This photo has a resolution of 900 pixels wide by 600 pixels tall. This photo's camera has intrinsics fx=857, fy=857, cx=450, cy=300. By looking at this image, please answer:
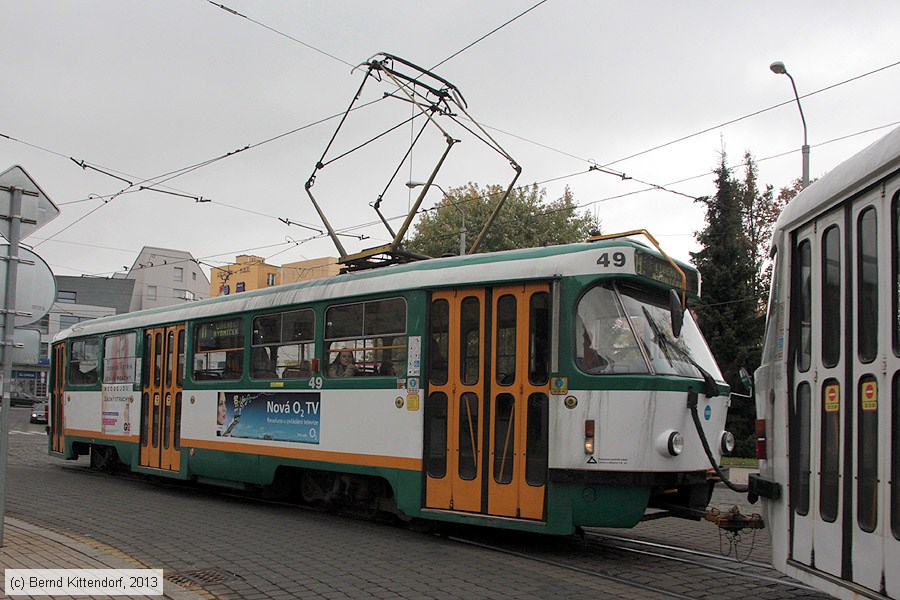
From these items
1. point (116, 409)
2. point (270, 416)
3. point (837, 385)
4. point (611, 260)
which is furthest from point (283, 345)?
point (837, 385)

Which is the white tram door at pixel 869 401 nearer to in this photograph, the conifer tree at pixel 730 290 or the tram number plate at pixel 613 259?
the tram number plate at pixel 613 259

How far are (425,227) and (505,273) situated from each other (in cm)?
3281

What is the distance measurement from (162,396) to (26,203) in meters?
6.25

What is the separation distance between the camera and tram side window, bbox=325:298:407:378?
938 cm

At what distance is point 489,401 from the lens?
8383 mm

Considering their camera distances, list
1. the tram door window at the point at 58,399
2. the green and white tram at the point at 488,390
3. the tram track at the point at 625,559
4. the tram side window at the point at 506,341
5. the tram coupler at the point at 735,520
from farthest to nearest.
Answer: the tram door window at the point at 58,399
the tram side window at the point at 506,341
the green and white tram at the point at 488,390
the tram track at the point at 625,559
the tram coupler at the point at 735,520

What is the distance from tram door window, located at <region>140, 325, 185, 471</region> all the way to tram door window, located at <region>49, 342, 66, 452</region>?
3768 millimetres

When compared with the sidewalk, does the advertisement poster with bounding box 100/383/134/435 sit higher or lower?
higher

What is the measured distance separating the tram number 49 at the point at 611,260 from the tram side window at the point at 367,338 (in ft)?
7.65

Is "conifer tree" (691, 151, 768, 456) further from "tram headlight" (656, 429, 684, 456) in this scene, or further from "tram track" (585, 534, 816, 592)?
"tram headlight" (656, 429, 684, 456)

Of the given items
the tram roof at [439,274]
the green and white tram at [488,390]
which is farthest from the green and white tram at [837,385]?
the tram roof at [439,274]

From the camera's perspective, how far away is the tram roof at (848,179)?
4777 millimetres

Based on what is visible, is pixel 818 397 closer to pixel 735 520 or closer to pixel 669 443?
pixel 735 520

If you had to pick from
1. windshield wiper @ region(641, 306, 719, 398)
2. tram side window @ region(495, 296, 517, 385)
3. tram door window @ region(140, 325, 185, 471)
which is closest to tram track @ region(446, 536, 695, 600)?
tram side window @ region(495, 296, 517, 385)
